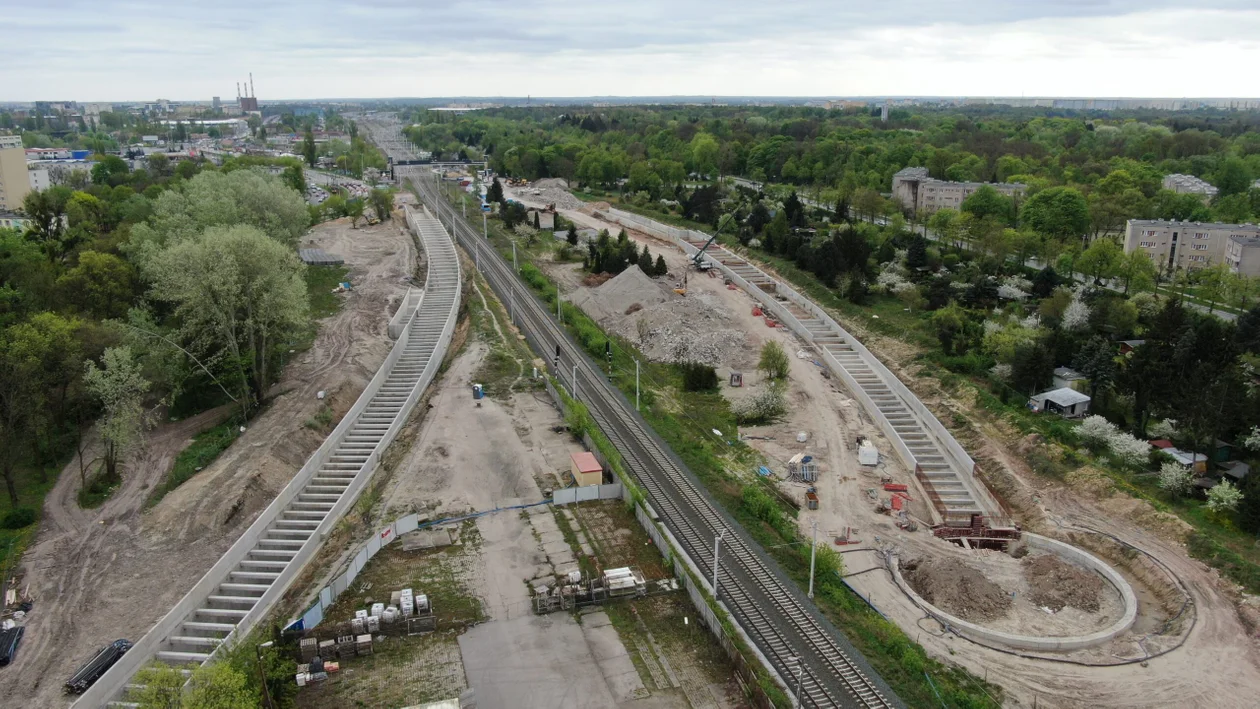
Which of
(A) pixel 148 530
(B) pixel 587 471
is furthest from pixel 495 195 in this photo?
(A) pixel 148 530

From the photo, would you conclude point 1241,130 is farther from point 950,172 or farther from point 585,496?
point 585,496

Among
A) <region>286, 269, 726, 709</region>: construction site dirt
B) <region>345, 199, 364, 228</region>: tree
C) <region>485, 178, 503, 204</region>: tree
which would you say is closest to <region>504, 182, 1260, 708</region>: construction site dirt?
<region>286, 269, 726, 709</region>: construction site dirt

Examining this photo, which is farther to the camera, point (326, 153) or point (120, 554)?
point (326, 153)

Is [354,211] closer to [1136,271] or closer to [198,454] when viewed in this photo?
[198,454]

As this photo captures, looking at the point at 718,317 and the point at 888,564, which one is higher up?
the point at 718,317

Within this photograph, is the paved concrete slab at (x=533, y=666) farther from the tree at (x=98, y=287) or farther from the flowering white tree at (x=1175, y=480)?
the tree at (x=98, y=287)

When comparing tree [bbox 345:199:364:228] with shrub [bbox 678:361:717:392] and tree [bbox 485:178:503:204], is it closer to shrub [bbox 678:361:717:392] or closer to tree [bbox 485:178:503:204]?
tree [bbox 485:178:503:204]

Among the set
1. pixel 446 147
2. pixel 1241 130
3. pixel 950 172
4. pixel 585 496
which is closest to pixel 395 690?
pixel 585 496
